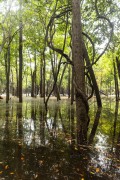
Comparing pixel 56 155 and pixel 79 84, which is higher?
pixel 79 84

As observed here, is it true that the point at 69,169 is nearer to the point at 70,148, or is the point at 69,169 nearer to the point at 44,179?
the point at 44,179

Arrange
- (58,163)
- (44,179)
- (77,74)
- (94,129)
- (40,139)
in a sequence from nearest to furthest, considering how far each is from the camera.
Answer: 1. (44,179)
2. (58,163)
3. (77,74)
4. (40,139)
5. (94,129)

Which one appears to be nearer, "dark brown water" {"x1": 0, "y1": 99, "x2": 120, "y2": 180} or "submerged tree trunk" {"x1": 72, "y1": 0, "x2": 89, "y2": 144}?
"dark brown water" {"x1": 0, "y1": 99, "x2": 120, "y2": 180}

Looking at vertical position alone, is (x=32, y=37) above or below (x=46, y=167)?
above

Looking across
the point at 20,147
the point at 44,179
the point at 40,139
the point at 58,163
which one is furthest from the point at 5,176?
the point at 40,139

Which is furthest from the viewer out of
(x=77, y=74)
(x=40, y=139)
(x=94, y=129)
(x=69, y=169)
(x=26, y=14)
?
(x=26, y=14)

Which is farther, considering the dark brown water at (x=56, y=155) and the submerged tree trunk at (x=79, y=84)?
the submerged tree trunk at (x=79, y=84)

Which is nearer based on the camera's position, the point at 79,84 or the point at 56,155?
the point at 56,155

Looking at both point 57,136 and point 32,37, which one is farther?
point 32,37

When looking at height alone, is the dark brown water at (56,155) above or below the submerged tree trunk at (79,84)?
below

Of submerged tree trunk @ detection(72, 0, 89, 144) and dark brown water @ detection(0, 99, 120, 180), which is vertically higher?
submerged tree trunk @ detection(72, 0, 89, 144)

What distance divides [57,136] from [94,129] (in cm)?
183

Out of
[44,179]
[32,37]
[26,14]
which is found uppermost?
[26,14]

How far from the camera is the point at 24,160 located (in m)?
4.30
